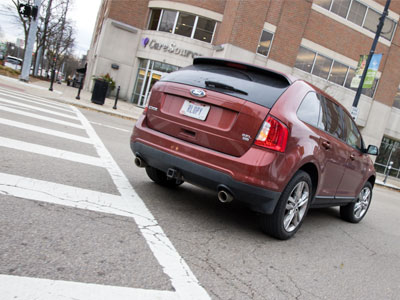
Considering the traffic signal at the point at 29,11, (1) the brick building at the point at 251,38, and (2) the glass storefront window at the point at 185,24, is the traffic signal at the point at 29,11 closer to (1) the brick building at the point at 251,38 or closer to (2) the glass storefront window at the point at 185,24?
(1) the brick building at the point at 251,38

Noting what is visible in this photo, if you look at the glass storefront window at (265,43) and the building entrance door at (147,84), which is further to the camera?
the building entrance door at (147,84)

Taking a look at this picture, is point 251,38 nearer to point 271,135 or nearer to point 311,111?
point 311,111

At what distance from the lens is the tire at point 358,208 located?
579 cm

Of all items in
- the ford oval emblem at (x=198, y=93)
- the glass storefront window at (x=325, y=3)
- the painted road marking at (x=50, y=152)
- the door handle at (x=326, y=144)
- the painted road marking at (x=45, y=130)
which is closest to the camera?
the ford oval emblem at (x=198, y=93)

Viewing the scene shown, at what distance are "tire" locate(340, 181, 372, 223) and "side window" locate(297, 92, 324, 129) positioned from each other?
2.36 m

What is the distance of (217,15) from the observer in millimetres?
23938

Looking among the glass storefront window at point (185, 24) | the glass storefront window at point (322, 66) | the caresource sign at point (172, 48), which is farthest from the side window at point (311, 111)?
the glass storefront window at point (322, 66)

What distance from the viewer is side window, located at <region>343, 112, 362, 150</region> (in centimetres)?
496

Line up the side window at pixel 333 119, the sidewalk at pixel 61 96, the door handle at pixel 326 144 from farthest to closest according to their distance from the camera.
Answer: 1. the sidewalk at pixel 61 96
2. the side window at pixel 333 119
3. the door handle at pixel 326 144

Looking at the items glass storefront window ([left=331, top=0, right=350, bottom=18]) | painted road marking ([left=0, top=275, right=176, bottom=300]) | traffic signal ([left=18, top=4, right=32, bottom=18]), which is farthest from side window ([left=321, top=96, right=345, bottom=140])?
glass storefront window ([left=331, top=0, right=350, bottom=18])

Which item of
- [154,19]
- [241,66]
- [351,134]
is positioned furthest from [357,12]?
[241,66]

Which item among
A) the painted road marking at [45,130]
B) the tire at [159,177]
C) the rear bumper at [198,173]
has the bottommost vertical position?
the painted road marking at [45,130]

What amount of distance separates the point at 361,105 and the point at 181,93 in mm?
26765

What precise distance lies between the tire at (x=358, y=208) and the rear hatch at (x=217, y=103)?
316 centimetres
